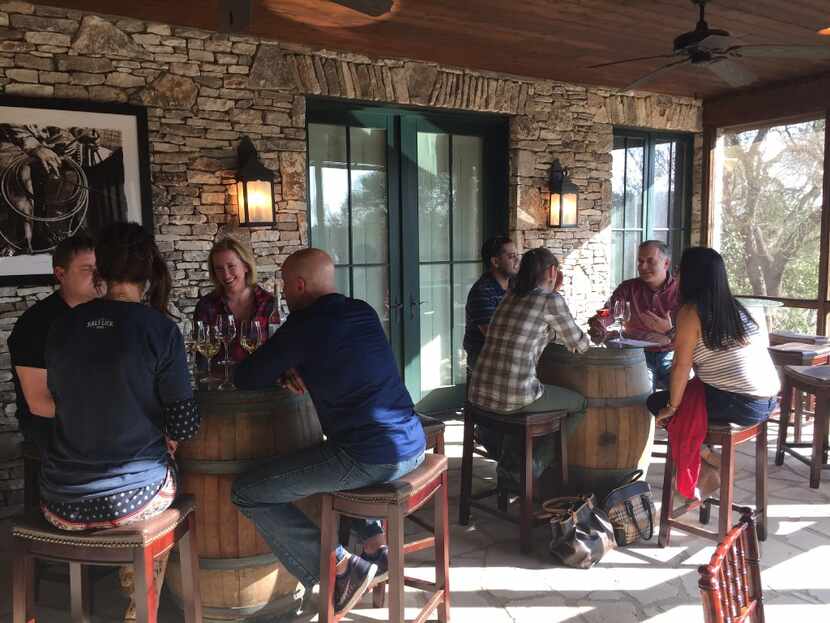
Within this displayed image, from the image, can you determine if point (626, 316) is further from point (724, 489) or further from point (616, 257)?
point (616, 257)

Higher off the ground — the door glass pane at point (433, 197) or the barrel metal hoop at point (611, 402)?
the door glass pane at point (433, 197)

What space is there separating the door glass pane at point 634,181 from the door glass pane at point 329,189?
2.99 m

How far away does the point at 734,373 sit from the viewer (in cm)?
315

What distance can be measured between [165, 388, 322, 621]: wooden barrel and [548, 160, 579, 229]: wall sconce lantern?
12.6 feet

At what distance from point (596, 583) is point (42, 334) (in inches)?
98.1

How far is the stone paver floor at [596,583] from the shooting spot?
2.80 m

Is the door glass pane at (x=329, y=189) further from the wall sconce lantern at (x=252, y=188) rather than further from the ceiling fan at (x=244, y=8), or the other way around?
the ceiling fan at (x=244, y=8)

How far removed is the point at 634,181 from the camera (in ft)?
22.1

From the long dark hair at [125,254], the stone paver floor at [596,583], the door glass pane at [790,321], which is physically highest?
the long dark hair at [125,254]

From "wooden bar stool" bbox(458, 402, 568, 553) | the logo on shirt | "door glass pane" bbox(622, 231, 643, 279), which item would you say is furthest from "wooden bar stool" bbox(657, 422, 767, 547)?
"door glass pane" bbox(622, 231, 643, 279)

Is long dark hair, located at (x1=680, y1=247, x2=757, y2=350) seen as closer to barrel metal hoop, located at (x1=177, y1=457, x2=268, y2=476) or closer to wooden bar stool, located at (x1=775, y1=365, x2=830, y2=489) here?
wooden bar stool, located at (x1=775, y1=365, x2=830, y2=489)

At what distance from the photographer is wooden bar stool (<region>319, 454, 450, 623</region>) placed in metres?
2.31

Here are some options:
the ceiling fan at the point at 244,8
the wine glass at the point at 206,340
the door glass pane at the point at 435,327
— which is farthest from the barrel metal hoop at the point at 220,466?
the door glass pane at the point at 435,327

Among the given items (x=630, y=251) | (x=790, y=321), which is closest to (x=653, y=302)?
(x=630, y=251)
